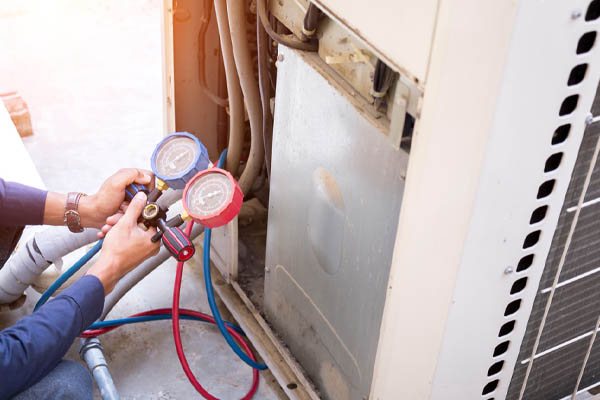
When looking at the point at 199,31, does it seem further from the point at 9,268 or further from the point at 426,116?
the point at 426,116

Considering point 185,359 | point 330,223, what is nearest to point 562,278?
point 330,223

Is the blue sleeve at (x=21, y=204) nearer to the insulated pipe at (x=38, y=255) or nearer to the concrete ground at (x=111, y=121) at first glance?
the insulated pipe at (x=38, y=255)

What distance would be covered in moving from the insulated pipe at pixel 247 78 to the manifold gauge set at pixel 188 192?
0.90ft

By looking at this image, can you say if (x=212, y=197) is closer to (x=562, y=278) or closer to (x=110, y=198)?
(x=110, y=198)

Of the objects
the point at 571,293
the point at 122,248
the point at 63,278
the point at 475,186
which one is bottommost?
the point at 63,278

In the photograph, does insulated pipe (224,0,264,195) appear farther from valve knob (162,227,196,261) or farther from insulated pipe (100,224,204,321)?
valve knob (162,227,196,261)

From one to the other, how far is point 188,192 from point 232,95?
46 cm

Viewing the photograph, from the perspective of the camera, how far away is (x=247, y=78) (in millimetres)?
1725

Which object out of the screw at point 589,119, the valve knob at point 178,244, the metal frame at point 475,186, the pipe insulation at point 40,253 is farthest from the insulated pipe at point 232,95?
the screw at point 589,119

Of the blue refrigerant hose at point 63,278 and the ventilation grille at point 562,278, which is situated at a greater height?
the ventilation grille at point 562,278

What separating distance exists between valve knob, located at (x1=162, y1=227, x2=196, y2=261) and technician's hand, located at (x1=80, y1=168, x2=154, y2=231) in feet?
0.85

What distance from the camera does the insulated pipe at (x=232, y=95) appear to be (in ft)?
5.58

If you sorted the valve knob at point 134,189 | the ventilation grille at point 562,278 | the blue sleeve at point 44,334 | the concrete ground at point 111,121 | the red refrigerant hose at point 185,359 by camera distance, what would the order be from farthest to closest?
the concrete ground at point 111,121
the red refrigerant hose at point 185,359
the valve knob at point 134,189
the blue sleeve at point 44,334
the ventilation grille at point 562,278

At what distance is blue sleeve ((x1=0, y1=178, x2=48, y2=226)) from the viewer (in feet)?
5.53
